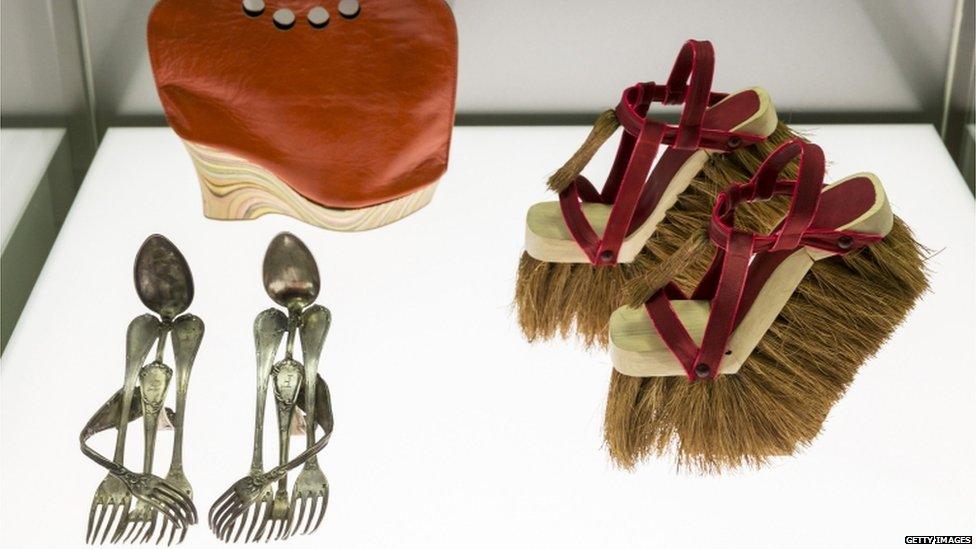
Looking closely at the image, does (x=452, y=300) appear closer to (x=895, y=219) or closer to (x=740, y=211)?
(x=740, y=211)

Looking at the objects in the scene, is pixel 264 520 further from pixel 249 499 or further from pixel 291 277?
pixel 291 277

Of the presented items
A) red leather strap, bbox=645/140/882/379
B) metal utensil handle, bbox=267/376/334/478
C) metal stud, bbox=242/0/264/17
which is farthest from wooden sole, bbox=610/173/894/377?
metal stud, bbox=242/0/264/17

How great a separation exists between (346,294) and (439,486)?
266 millimetres

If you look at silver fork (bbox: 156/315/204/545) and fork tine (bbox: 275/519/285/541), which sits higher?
silver fork (bbox: 156/315/204/545)

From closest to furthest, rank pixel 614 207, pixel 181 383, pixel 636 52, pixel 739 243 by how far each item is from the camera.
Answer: pixel 739 243
pixel 181 383
pixel 614 207
pixel 636 52

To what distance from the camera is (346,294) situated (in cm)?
146

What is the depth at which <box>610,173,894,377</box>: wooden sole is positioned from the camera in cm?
124

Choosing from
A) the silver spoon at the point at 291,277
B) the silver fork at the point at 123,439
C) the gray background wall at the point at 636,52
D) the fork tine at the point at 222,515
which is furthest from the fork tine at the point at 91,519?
the gray background wall at the point at 636,52

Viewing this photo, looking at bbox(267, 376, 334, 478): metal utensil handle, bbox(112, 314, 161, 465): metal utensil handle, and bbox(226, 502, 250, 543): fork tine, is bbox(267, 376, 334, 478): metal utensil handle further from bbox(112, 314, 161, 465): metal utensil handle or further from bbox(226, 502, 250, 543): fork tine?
bbox(112, 314, 161, 465): metal utensil handle

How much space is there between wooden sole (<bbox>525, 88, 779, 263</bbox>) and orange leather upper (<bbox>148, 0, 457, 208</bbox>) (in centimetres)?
12

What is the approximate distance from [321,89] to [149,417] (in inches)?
15.6

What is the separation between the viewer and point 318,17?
4.76ft

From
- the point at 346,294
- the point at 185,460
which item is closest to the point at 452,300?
the point at 346,294

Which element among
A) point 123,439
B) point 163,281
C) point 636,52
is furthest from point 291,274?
point 636,52
